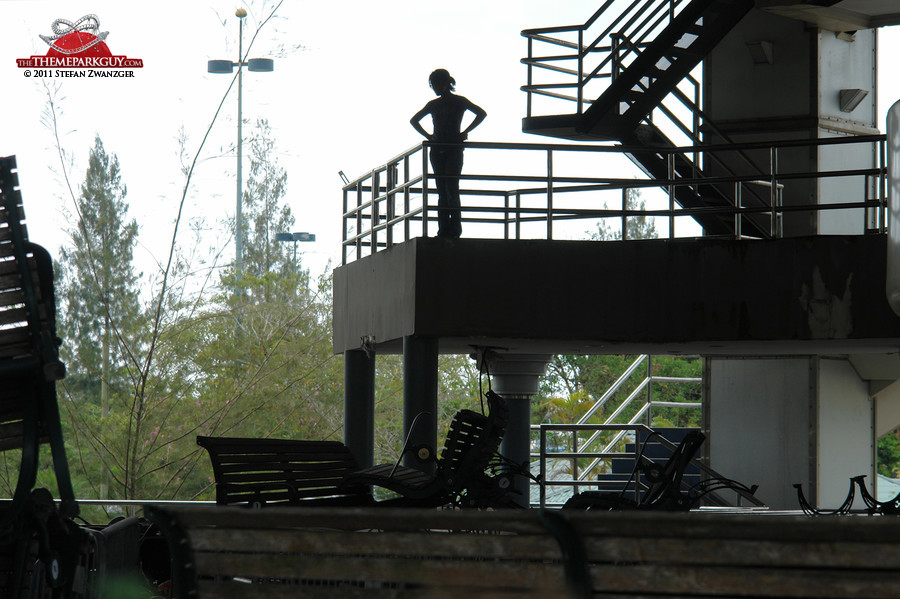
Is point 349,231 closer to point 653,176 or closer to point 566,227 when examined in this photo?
point 653,176

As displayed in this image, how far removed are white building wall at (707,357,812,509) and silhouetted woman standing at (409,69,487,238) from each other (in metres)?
5.27

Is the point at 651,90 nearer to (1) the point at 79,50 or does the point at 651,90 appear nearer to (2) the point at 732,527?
(2) the point at 732,527

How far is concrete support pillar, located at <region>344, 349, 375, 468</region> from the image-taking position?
46.0 ft

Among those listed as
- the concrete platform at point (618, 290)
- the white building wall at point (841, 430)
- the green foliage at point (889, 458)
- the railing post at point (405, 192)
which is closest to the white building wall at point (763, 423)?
the white building wall at point (841, 430)

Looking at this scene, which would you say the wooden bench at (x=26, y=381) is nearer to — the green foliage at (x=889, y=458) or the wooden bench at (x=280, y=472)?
the wooden bench at (x=280, y=472)

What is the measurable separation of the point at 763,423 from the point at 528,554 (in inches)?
488

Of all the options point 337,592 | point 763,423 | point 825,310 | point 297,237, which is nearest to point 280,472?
point 825,310

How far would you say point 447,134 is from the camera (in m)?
11.3

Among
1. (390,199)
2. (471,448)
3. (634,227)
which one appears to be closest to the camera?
(471,448)

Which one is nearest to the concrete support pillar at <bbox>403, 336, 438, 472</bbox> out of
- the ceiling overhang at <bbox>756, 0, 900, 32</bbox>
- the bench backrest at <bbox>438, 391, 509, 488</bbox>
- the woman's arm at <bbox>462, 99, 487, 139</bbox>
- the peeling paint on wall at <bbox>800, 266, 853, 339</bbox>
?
the bench backrest at <bbox>438, 391, 509, 488</bbox>

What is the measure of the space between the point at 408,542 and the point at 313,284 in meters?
26.5

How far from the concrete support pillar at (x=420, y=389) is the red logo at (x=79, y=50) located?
15.1 metres

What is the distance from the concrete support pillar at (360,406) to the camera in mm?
14031

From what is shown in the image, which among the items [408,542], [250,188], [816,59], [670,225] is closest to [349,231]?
[670,225]
